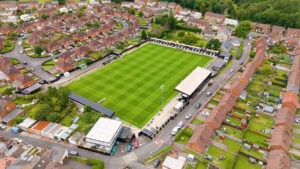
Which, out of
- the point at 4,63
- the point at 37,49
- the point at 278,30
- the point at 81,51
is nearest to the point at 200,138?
the point at 81,51

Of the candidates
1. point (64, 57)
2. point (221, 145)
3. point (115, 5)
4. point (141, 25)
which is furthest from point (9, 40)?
point (221, 145)

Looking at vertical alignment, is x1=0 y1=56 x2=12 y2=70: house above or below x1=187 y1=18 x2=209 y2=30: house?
below

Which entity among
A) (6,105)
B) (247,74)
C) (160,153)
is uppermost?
(247,74)

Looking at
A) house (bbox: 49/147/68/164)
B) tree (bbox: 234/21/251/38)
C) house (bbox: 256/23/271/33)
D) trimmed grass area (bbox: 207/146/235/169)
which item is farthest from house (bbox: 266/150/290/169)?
house (bbox: 256/23/271/33)

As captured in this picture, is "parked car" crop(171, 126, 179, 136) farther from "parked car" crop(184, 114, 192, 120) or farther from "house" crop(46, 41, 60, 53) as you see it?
"house" crop(46, 41, 60, 53)

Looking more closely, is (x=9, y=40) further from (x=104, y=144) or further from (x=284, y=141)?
(x=284, y=141)

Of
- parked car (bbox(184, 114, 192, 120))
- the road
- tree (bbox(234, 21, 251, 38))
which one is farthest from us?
tree (bbox(234, 21, 251, 38))

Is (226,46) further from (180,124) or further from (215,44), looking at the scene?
(180,124)
